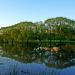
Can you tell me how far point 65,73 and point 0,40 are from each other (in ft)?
224

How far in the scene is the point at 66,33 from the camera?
4119 inches

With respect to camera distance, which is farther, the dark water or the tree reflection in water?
the tree reflection in water

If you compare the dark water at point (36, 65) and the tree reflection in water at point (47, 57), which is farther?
the tree reflection in water at point (47, 57)

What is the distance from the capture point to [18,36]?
8944cm

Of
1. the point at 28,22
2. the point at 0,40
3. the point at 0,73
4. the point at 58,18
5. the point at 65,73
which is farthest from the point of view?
the point at 58,18

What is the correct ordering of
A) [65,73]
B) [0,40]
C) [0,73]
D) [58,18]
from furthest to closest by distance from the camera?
[58,18] → [0,40] → [65,73] → [0,73]

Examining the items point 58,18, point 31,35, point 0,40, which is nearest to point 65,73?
point 0,40

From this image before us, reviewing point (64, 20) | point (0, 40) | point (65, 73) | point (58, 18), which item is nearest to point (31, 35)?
point (0, 40)

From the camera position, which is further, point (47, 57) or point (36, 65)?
point (47, 57)

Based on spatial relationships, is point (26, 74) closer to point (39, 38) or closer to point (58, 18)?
point (39, 38)

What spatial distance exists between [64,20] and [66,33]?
270 ft

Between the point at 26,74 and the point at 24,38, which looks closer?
the point at 26,74

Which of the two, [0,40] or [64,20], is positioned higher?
[64,20]

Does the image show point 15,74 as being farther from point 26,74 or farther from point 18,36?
point 18,36
